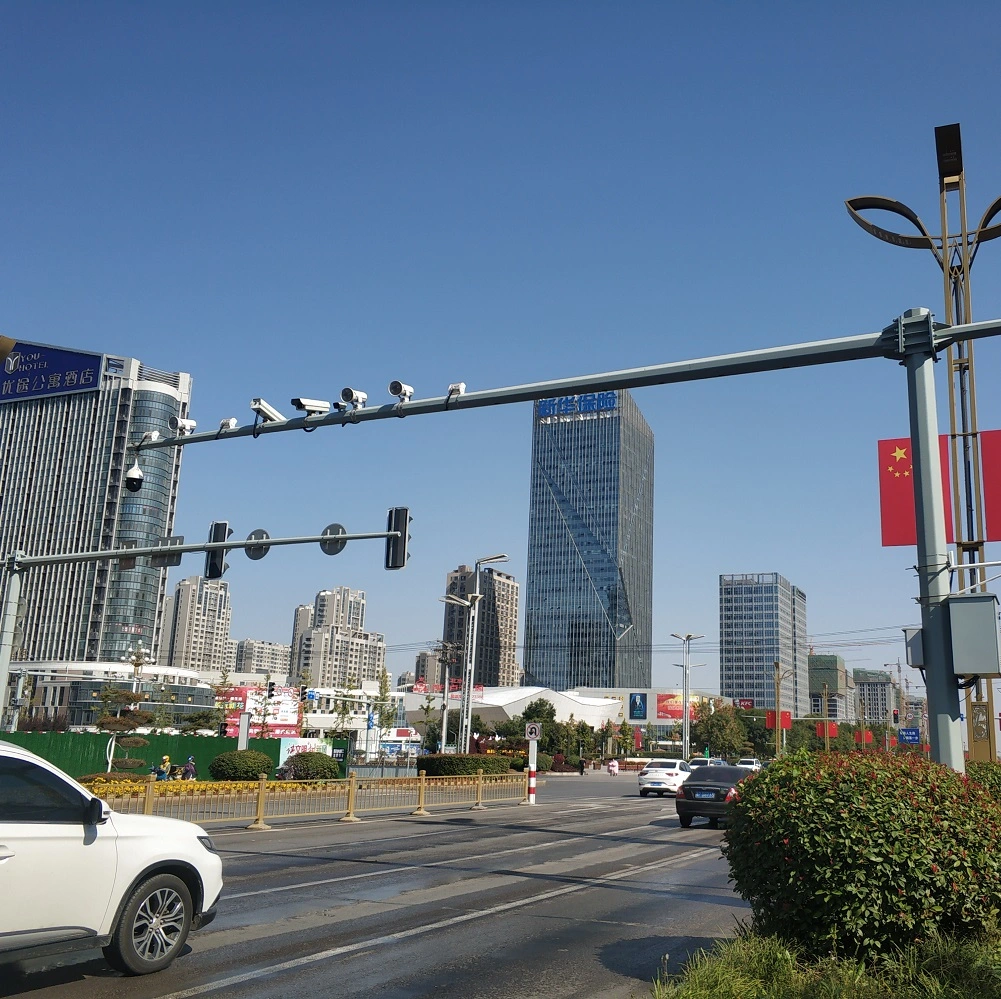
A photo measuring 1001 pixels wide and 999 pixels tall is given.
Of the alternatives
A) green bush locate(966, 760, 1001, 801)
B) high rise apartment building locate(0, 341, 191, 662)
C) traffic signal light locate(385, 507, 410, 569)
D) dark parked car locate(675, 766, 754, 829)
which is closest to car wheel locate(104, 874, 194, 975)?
green bush locate(966, 760, 1001, 801)

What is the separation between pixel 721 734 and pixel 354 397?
97117 millimetres

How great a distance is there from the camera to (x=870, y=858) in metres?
6.89

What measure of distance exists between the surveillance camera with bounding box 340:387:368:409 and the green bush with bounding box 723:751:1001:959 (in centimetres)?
925

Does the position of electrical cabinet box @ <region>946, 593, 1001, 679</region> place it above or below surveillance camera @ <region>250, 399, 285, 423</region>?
below

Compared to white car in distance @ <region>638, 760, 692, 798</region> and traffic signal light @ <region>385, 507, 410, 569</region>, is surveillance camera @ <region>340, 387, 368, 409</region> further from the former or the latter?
white car in distance @ <region>638, 760, 692, 798</region>

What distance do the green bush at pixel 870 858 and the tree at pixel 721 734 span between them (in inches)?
3934

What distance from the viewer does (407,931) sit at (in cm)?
971

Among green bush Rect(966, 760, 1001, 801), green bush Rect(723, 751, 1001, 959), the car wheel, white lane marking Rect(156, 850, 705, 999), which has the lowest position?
white lane marking Rect(156, 850, 705, 999)

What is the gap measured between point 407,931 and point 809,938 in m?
4.26

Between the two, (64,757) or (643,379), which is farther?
(64,757)

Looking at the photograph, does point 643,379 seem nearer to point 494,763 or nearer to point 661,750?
point 494,763

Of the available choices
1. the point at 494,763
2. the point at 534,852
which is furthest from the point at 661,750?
the point at 534,852

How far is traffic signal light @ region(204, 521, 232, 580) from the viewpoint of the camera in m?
21.7

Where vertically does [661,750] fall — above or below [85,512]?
below
